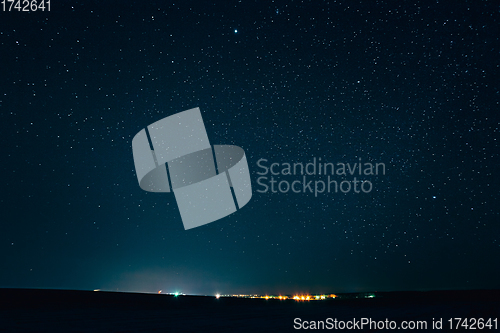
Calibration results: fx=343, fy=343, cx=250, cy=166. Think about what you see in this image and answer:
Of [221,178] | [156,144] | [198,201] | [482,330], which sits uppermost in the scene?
[156,144]

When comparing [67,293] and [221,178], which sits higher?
[221,178]

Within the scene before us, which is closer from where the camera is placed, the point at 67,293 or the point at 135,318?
the point at 135,318

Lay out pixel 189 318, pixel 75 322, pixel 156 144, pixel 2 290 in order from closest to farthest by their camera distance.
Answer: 1. pixel 75 322
2. pixel 189 318
3. pixel 156 144
4. pixel 2 290

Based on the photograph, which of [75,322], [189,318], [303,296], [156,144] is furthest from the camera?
[303,296]

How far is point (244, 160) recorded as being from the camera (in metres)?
8.07

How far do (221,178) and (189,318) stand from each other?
341 cm

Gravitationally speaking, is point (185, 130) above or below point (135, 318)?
above

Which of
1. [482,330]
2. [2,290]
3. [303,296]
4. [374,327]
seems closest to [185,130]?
[374,327]

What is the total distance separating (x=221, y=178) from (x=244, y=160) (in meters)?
0.68

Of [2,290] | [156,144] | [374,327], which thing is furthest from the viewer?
[2,290]

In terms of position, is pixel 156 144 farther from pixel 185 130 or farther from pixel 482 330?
pixel 482 330

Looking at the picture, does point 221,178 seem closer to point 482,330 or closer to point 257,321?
point 257,321

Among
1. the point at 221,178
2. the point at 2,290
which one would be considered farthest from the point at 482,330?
the point at 2,290

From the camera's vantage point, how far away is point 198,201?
8008 millimetres
